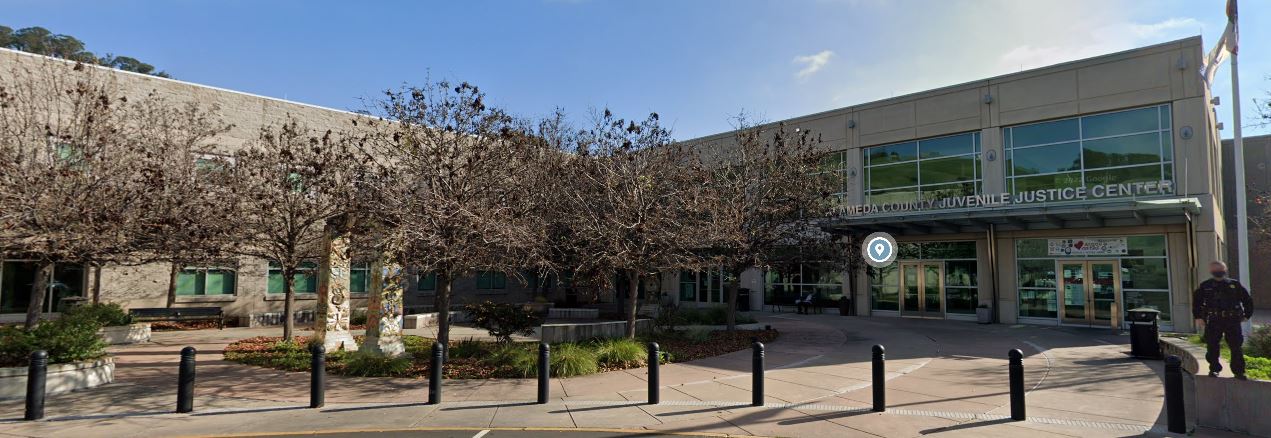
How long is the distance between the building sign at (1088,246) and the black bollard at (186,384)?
76.1ft

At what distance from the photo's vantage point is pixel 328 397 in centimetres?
916

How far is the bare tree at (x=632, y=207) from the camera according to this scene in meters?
12.2

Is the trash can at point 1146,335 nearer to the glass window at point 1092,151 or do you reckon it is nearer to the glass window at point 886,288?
the glass window at point 1092,151

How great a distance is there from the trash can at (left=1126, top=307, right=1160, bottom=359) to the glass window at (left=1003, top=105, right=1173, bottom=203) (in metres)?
8.70

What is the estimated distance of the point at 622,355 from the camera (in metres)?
11.8

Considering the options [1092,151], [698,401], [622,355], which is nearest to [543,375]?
[698,401]

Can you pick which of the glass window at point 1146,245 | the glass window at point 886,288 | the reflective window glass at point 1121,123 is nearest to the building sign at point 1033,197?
the glass window at point 1146,245

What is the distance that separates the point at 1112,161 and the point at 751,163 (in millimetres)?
12654

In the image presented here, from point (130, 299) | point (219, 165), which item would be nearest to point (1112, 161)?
point (219, 165)

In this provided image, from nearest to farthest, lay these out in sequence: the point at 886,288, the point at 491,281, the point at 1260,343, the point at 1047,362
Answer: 1. the point at 1260,343
2. the point at 1047,362
3. the point at 886,288
4. the point at 491,281

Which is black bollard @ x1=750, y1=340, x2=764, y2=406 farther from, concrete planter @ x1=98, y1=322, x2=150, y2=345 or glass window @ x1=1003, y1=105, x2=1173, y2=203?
glass window @ x1=1003, y1=105, x2=1173, y2=203

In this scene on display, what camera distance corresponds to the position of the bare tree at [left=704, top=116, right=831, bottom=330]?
15.1m

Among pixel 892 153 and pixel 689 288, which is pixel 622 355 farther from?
pixel 689 288

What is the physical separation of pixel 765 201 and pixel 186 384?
1190 cm
